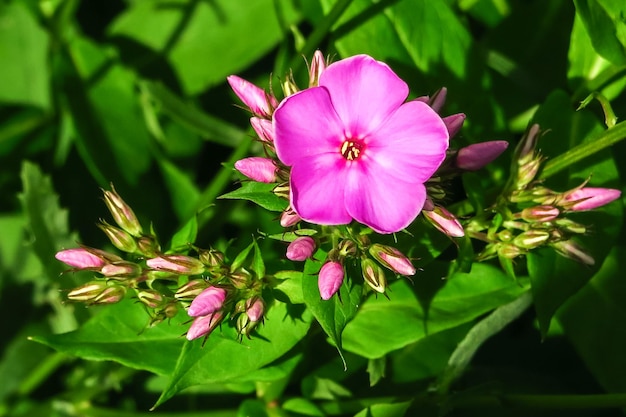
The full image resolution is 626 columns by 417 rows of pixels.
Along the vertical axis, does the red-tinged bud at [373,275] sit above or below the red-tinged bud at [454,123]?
below

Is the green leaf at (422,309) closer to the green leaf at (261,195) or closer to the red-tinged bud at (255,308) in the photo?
the red-tinged bud at (255,308)

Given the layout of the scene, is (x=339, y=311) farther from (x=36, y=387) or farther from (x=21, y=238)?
(x=21, y=238)

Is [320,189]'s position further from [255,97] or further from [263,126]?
[255,97]

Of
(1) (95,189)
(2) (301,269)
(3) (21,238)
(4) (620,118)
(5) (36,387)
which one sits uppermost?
(4) (620,118)

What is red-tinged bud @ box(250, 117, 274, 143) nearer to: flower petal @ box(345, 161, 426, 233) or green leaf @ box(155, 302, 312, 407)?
flower petal @ box(345, 161, 426, 233)

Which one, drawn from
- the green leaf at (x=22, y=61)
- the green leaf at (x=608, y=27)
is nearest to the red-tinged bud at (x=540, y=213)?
the green leaf at (x=608, y=27)

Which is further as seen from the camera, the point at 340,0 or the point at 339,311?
the point at 340,0

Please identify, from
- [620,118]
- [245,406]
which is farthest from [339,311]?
[620,118]
